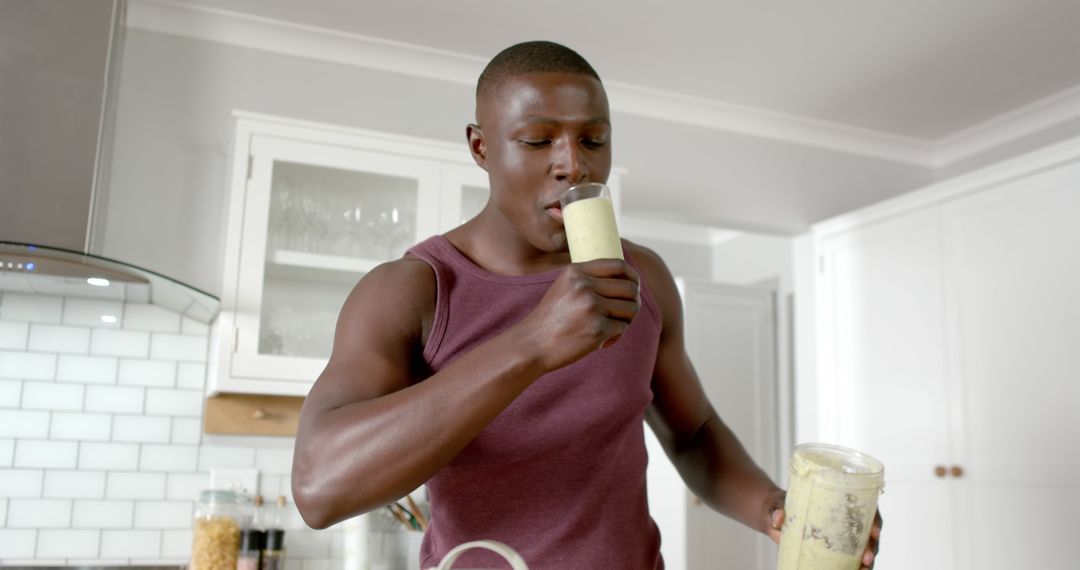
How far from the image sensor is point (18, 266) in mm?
2186

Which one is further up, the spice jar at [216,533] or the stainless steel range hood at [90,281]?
the stainless steel range hood at [90,281]

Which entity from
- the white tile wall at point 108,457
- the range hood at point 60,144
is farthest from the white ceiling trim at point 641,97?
the white tile wall at point 108,457

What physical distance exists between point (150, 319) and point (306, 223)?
55 centimetres

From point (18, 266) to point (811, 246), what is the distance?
9.81 ft

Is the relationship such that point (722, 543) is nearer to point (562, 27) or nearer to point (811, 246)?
point (811, 246)

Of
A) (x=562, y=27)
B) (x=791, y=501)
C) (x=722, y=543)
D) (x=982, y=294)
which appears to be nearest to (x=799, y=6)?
(x=562, y=27)

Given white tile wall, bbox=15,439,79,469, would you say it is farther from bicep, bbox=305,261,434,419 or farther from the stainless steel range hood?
bicep, bbox=305,261,434,419

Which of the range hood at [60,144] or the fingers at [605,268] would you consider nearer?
the fingers at [605,268]

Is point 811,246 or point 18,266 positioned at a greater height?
point 811,246

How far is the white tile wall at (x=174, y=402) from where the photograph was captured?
2.81m

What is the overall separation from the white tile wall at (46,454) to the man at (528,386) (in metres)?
1.94

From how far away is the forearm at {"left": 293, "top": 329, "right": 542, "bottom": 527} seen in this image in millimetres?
875

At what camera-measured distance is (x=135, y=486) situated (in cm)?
275

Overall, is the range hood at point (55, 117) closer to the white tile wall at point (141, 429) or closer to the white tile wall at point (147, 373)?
the white tile wall at point (147, 373)
